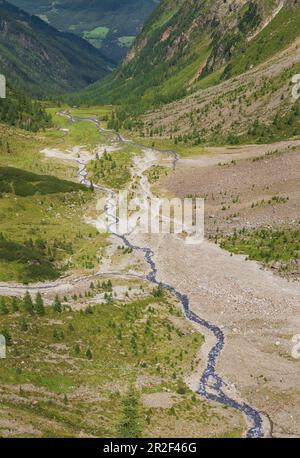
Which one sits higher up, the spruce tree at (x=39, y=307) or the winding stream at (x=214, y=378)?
the spruce tree at (x=39, y=307)

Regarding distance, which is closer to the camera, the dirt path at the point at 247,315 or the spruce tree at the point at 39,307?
the dirt path at the point at 247,315

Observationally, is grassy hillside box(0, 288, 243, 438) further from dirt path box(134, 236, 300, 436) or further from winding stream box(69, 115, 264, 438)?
dirt path box(134, 236, 300, 436)

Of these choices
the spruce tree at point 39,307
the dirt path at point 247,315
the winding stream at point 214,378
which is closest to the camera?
the winding stream at point 214,378

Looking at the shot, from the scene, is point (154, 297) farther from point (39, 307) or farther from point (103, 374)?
point (103, 374)

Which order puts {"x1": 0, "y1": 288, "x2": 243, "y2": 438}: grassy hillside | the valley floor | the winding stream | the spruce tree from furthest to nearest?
the spruce tree
the winding stream
the valley floor
{"x1": 0, "y1": 288, "x2": 243, "y2": 438}: grassy hillside

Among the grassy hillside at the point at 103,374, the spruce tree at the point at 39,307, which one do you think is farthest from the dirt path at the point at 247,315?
the spruce tree at the point at 39,307

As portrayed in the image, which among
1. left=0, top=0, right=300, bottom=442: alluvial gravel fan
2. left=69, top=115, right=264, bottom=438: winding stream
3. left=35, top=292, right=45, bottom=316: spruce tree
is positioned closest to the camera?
left=0, top=0, right=300, bottom=442: alluvial gravel fan

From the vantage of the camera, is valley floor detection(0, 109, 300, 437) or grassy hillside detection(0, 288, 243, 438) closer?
grassy hillside detection(0, 288, 243, 438)

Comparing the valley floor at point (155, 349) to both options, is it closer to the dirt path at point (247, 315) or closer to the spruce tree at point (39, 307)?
the dirt path at point (247, 315)

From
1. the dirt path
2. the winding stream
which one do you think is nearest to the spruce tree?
the winding stream

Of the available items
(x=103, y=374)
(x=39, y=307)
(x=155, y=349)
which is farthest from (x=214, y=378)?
(x=39, y=307)
